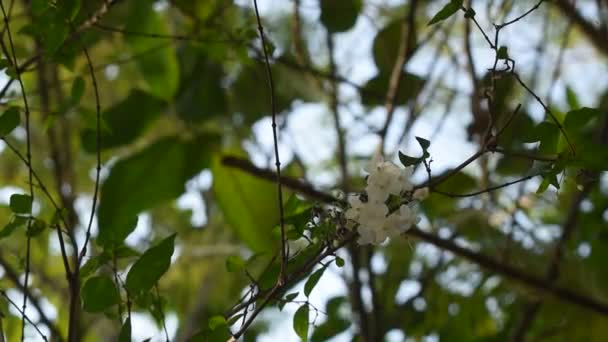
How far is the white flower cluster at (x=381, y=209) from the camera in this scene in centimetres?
61

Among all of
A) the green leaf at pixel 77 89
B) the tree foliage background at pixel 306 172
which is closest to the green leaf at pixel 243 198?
the tree foliage background at pixel 306 172

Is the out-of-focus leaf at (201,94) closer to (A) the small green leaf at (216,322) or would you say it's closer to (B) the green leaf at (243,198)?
(B) the green leaf at (243,198)

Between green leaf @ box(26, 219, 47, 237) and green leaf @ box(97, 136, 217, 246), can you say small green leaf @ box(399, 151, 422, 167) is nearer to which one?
green leaf @ box(26, 219, 47, 237)

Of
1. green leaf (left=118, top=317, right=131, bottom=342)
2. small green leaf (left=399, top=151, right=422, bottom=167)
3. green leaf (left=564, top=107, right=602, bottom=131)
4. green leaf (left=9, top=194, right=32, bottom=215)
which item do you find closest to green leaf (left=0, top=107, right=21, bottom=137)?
green leaf (left=9, top=194, right=32, bottom=215)

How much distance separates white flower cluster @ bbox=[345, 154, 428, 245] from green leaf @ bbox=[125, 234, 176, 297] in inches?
5.1

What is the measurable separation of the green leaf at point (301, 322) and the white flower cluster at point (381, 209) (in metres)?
0.07

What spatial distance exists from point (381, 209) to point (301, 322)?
10 centimetres

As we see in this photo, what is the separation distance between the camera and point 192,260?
1.66m

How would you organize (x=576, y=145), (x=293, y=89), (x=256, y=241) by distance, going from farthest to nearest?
(x=293, y=89) < (x=256, y=241) < (x=576, y=145)

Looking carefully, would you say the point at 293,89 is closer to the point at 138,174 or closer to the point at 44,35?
the point at 138,174

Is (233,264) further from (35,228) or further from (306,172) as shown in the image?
(306,172)

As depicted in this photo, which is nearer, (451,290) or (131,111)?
(131,111)

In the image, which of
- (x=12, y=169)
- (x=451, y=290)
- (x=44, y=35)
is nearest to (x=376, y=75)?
(x=451, y=290)

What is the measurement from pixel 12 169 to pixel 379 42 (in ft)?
2.63
